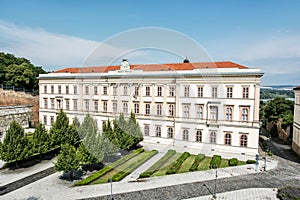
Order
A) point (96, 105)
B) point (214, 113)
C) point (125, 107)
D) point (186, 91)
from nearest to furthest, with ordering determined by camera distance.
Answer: point (214, 113) → point (186, 91) → point (125, 107) → point (96, 105)

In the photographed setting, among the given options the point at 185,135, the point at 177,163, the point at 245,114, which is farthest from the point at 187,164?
the point at 245,114

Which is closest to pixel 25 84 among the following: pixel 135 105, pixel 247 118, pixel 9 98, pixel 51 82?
pixel 9 98

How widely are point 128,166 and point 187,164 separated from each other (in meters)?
5.09

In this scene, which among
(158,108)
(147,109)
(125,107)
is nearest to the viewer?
(158,108)

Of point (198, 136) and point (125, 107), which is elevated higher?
point (125, 107)

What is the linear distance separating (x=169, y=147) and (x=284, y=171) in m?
11.0

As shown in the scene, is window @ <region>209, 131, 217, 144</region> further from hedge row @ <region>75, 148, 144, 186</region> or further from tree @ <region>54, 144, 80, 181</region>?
tree @ <region>54, 144, 80, 181</region>

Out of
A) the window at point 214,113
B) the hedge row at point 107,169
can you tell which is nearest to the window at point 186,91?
the window at point 214,113

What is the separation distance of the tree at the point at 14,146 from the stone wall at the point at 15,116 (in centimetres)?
1538

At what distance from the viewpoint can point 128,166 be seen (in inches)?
758

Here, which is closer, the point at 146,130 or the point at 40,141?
the point at 40,141

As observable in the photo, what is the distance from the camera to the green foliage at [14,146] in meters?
17.6

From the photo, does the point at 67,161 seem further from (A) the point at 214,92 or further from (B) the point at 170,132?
(A) the point at 214,92

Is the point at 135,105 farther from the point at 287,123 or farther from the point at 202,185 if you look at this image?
the point at 287,123
